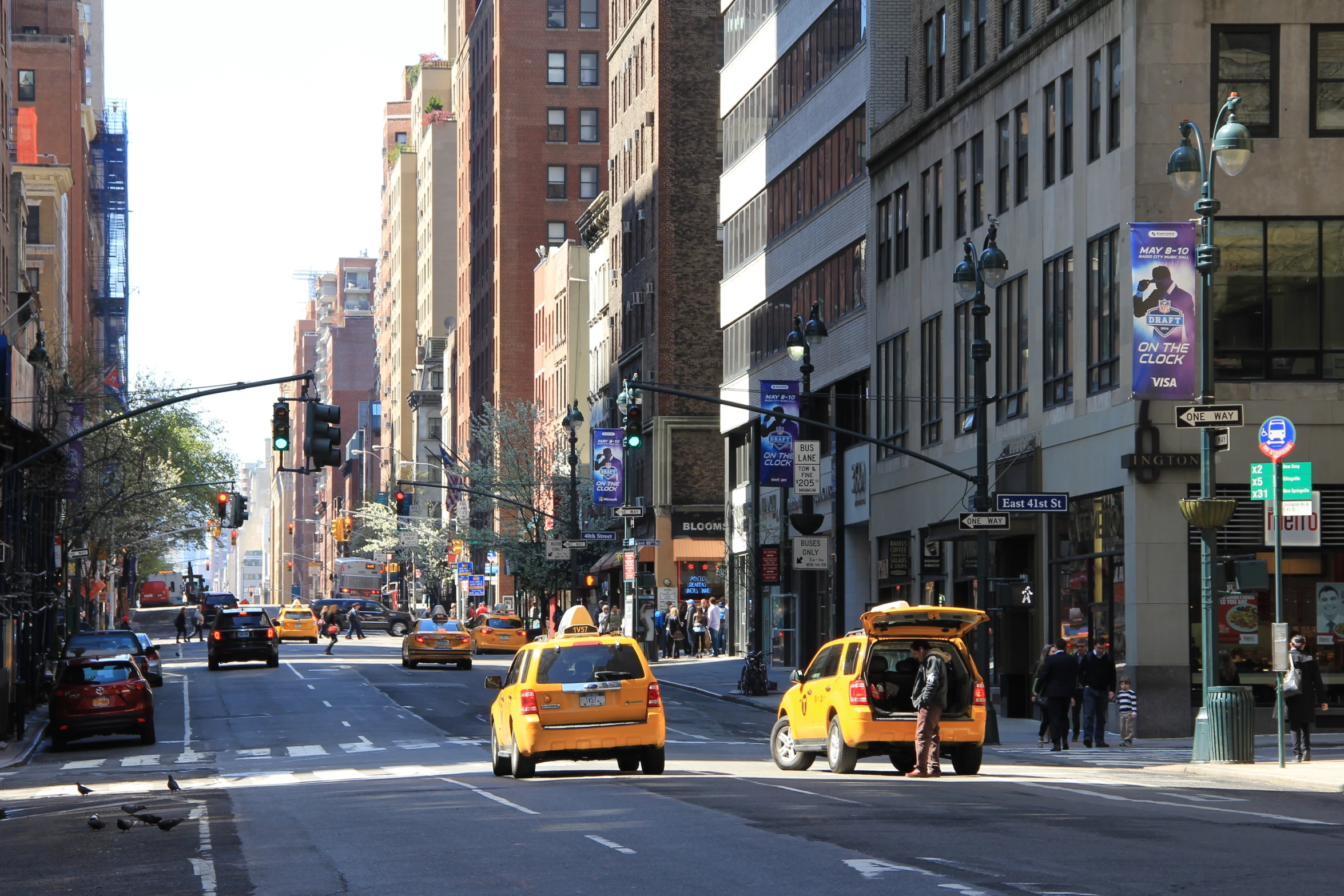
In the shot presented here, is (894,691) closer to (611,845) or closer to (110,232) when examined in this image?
(611,845)

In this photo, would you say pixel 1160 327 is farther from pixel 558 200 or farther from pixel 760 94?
pixel 558 200

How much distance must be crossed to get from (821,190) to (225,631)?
23.0 metres

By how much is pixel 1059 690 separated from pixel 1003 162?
15211 millimetres

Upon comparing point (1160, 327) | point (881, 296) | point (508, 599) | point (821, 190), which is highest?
point (821, 190)

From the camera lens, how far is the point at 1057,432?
3784 cm

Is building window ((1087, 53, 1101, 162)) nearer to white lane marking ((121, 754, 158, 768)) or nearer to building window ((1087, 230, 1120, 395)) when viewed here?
building window ((1087, 230, 1120, 395))

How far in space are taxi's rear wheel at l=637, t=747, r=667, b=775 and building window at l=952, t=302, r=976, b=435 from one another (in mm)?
20093

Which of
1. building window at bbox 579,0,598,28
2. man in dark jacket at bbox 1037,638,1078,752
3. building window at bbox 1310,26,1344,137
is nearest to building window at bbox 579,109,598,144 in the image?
building window at bbox 579,0,598,28

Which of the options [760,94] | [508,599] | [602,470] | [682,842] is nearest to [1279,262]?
[682,842]

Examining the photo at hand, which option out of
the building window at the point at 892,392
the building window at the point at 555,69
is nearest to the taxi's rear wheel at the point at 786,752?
the building window at the point at 892,392

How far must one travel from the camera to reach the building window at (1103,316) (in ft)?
116

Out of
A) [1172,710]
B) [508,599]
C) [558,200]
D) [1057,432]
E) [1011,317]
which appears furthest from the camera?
[558,200]

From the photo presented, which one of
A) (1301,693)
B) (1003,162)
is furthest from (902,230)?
(1301,693)

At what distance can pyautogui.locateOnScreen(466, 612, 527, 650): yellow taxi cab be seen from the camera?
7294 centimetres
